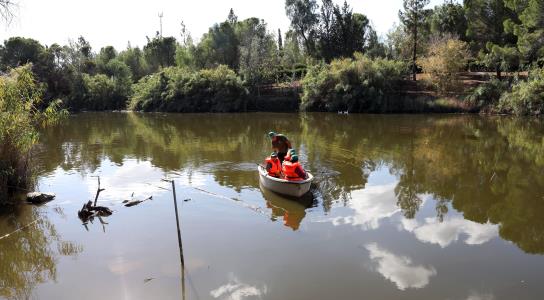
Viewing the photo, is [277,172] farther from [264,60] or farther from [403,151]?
[264,60]

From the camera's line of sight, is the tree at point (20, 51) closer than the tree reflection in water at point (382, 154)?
No

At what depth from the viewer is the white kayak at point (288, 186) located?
13742mm

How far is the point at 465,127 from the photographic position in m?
31.8

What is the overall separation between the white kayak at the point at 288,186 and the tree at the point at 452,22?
43.1 meters

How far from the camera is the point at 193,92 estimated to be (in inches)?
2121

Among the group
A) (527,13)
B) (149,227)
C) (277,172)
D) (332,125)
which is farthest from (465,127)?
(149,227)

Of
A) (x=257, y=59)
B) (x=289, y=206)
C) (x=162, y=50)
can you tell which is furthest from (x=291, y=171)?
(x=162, y=50)

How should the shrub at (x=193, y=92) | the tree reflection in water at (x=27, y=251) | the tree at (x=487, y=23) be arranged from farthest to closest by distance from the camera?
the shrub at (x=193, y=92), the tree at (x=487, y=23), the tree reflection in water at (x=27, y=251)

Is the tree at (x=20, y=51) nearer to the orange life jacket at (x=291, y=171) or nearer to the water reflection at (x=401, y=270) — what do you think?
the orange life jacket at (x=291, y=171)

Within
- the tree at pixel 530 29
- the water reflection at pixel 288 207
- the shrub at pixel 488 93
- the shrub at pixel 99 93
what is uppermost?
the tree at pixel 530 29

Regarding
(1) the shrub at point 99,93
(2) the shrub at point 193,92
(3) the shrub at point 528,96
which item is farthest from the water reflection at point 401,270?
(1) the shrub at point 99,93

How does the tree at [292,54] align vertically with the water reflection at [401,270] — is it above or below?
above

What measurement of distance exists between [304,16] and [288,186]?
158 feet

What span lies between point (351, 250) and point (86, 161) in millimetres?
Answer: 15850
